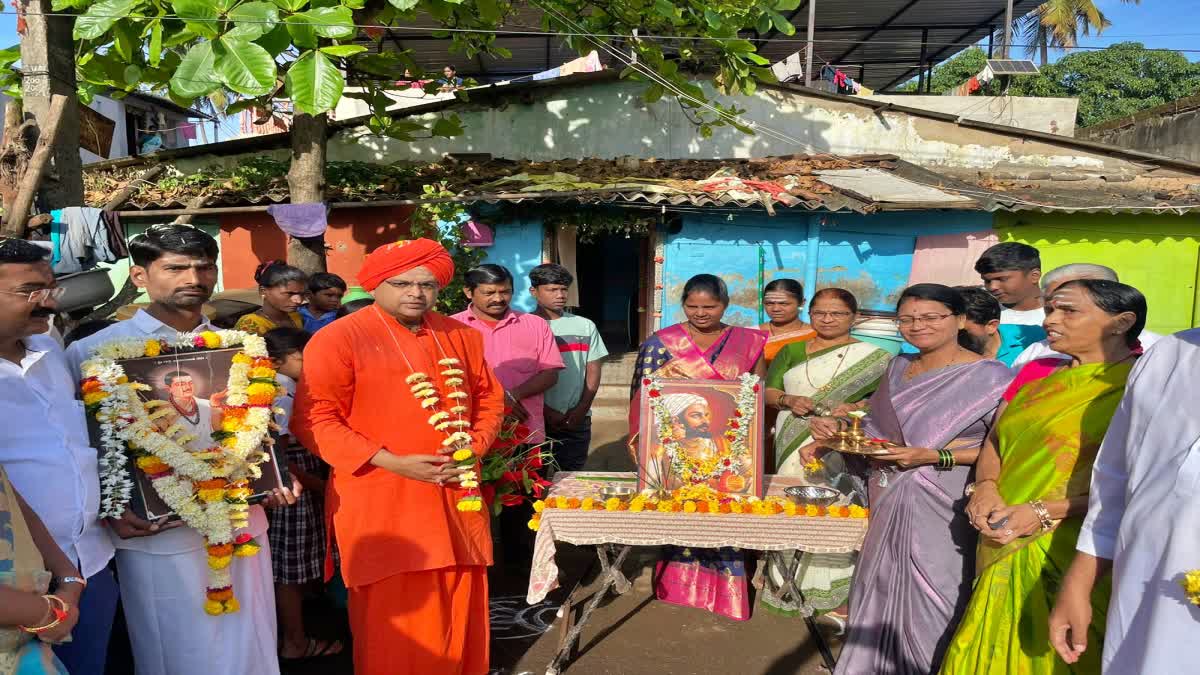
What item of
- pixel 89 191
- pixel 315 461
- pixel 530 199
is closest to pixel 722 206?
pixel 530 199

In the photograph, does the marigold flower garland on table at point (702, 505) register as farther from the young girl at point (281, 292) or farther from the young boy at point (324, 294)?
the young boy at point (324, 294)

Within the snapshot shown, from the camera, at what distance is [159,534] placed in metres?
2.58

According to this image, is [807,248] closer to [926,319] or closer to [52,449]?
[926,319]

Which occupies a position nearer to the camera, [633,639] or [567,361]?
[633,639]

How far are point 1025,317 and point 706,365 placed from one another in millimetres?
1893

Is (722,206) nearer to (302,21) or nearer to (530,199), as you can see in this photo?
(530,199)

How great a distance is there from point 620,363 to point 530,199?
2948 millimetres

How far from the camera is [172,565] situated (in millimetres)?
2609

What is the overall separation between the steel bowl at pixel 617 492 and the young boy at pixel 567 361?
4.20 feet

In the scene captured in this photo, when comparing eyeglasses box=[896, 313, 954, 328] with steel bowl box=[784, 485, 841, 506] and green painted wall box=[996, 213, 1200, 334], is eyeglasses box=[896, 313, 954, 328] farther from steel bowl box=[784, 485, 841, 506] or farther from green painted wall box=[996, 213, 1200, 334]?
green painted wall box=[996, 213, 1200, 334]

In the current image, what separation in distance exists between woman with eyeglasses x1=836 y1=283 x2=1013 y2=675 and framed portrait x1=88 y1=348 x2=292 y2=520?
Answer: 2591 millimetres

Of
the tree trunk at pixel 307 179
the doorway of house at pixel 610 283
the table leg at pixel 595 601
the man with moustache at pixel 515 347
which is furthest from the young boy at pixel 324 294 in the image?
the doorway of house at pixel 610 283

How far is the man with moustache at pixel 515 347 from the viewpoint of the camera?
467 cm

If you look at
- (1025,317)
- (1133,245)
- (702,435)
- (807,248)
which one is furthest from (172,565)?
(1133,245)
